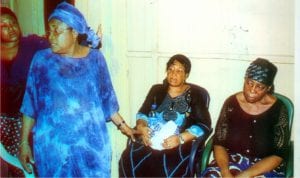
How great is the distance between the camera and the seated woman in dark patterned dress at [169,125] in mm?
2492

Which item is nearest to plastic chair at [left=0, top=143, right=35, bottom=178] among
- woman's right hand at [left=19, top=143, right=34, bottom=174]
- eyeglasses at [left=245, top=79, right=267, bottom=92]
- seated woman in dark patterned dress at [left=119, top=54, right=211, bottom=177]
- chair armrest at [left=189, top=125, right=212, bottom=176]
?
woman's right hand at [left=19, top=143, right=34, bottom=174]

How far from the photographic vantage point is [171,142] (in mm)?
2516

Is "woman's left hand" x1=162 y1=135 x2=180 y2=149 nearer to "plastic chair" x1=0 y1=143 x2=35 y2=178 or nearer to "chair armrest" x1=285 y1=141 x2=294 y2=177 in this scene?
"chair armrest" x1=285 y1=141 x2=294 y2=177

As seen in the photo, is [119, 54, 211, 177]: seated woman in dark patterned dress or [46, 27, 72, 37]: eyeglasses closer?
[119, 54, 211, 177]: seated woman in dark patterned dress

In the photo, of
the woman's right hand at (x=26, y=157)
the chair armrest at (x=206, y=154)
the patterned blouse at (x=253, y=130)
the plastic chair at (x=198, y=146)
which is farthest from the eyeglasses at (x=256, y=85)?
the woman's right hand at (x=26, y=157)

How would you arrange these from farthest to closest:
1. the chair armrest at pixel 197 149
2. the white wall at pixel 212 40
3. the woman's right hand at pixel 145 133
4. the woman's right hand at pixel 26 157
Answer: the woman's right hand at pixel 26 157 → the woman's right hand at pixel 145 133 → the chair armrest at pixel 197 149 → the white wall at pixel 212 40

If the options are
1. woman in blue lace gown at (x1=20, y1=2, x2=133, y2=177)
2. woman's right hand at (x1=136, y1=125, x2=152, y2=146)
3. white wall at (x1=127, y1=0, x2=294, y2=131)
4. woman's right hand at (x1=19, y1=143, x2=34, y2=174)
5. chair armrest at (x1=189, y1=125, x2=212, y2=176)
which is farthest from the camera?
woman's right hand at (x1=19, y1=143, x2=34, y2=174)

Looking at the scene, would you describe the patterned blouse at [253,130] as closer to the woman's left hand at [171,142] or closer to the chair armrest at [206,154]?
the chair armrest at [206,154]

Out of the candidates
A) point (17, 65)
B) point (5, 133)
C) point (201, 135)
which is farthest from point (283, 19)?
point (5, 133)

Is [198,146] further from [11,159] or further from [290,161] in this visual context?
[11,159]

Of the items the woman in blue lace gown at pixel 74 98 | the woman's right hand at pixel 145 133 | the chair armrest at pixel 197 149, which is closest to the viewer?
the chair armrest at pixel 197 149

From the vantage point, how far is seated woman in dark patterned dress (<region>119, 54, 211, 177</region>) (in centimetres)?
249

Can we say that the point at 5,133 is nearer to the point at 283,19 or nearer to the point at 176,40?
the point at 176,40

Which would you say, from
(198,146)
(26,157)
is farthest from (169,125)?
(26,157)
